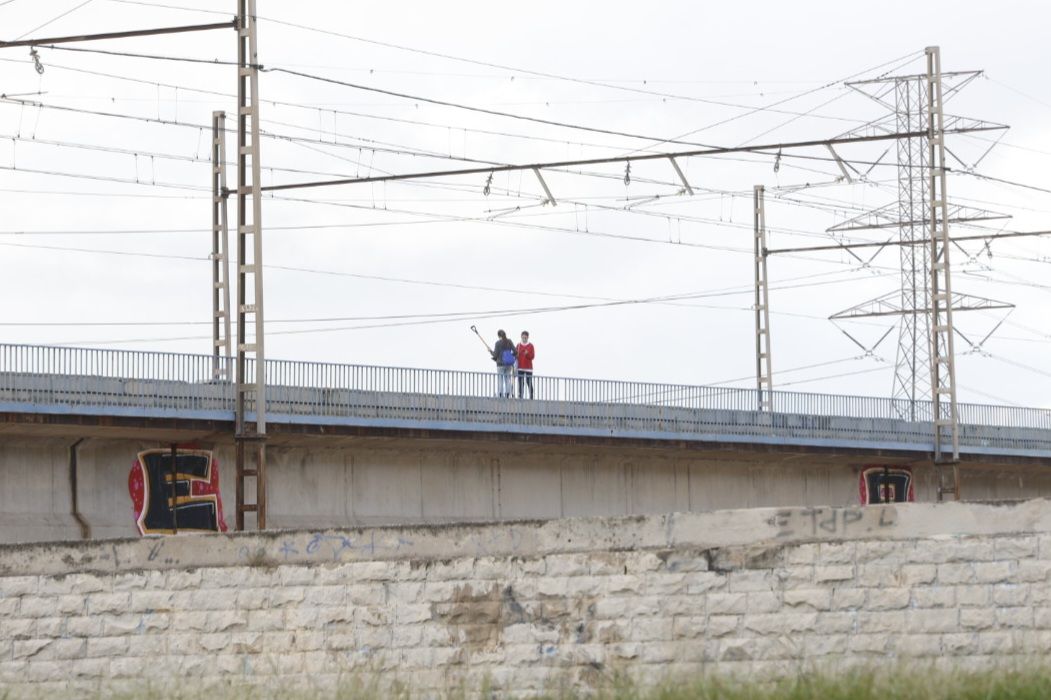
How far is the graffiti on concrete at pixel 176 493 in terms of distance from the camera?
35.2m

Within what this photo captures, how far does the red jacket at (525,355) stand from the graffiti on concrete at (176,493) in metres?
8.14

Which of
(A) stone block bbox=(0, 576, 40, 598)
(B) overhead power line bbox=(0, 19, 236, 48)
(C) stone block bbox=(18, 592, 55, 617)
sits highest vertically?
(B) overhead power line bbox=(0, 19, 236, 48)

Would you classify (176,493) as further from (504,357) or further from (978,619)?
(978,619)

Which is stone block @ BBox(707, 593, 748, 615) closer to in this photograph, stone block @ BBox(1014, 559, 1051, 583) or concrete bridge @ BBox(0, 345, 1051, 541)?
stone block @ BBox(1014, 559, 1051, 583)

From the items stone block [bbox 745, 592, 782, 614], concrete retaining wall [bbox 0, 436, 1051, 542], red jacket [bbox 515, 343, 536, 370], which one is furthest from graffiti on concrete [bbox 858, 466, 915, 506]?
stone block [bbox 745, 592, 782, 614]

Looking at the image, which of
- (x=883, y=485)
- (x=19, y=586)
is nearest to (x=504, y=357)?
(x=883, y=485)

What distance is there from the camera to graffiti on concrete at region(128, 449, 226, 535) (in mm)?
35250

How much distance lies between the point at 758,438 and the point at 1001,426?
9965 millimetres

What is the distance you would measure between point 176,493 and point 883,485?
2039cm

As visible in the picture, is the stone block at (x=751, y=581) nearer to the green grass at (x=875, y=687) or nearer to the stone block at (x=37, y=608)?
the green grass at (x=875, y=687)

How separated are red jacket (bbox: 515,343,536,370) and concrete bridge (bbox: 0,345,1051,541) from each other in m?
1.10

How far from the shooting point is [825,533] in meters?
18.1

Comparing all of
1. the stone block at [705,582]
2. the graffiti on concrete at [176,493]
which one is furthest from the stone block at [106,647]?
the graffiti on concrete at [176,493]

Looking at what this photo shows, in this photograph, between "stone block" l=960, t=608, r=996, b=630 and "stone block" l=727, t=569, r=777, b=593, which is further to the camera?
"stone block" l=727, t=569, r=777, b=593
